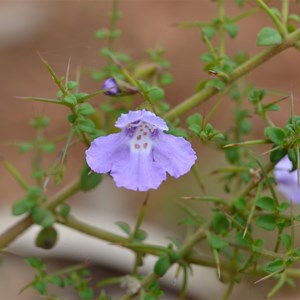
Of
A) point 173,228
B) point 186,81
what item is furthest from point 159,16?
point 173,228

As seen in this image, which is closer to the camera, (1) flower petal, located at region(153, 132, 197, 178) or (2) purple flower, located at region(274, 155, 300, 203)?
(1) flower petal, located at region(153, 132, 197, 178)

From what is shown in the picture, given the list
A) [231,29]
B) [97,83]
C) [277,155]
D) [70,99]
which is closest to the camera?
[70,99]

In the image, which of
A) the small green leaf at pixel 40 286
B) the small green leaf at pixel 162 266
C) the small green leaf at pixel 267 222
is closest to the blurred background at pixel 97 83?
the small green leaf at pixel 40 286

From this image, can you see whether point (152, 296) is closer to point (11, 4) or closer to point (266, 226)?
point (266, 226)

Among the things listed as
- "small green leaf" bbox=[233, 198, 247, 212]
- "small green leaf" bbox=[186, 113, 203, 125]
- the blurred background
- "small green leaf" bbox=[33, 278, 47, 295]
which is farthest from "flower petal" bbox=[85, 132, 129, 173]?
the blurred background

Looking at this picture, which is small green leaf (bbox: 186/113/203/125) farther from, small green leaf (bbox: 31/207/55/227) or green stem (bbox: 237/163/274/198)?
small green leaf (bbox: 31/207/55/227)

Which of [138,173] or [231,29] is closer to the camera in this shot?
[138,173]

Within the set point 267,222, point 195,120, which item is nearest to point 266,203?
point 267,222

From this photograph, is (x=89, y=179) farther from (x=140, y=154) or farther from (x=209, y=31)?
(x=209, y=31)
